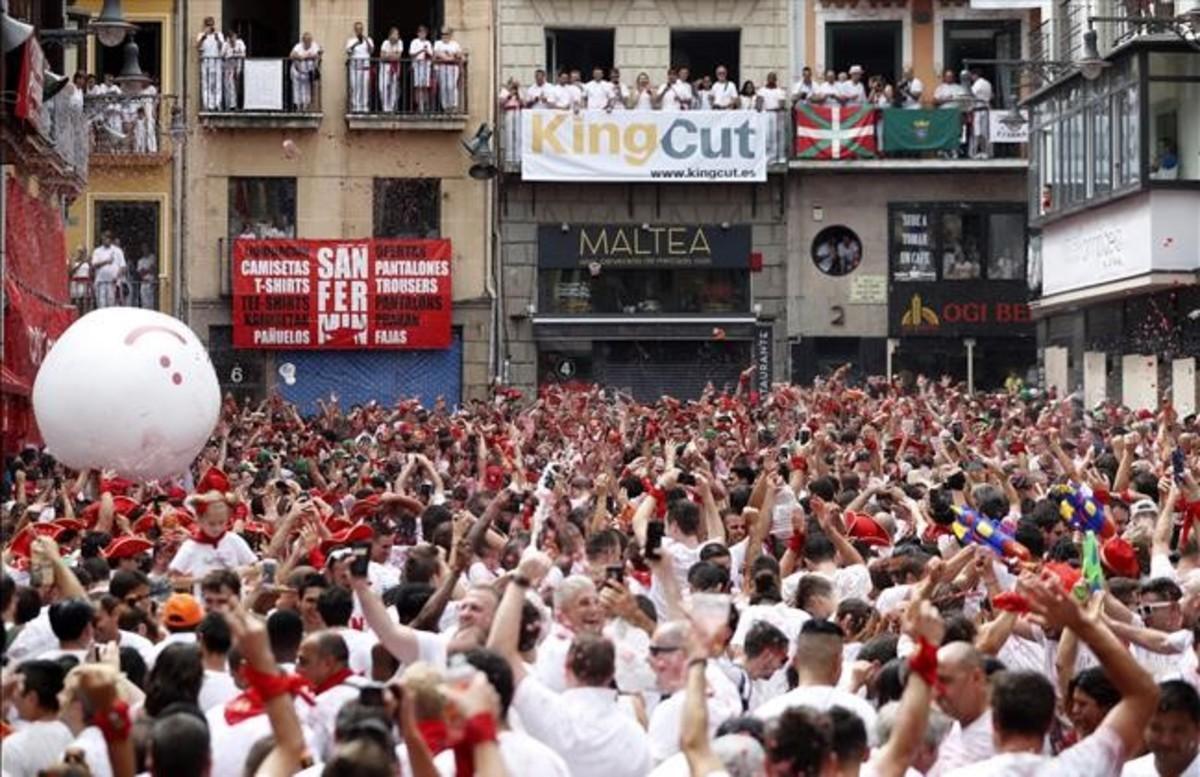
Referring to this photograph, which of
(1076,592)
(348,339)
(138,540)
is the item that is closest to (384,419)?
(348,339)

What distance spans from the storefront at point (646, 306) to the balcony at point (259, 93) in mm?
4156

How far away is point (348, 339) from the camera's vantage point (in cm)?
3916

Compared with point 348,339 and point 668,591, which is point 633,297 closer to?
point 348,339

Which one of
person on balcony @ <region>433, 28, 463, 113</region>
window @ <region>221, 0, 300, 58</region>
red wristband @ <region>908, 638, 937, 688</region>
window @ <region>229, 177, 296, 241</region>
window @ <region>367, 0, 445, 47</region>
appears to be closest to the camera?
red wristband @ <region>908, 638, 937, 688</region>

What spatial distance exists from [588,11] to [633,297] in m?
4.50

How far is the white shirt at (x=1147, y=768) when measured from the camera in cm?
809

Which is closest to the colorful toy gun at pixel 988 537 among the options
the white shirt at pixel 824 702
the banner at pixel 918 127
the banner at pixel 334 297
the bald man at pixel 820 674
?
the bald man at pixel 820 674

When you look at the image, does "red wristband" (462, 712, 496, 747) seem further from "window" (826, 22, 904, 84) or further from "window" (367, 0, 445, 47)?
"window" (826, 22, 904, 84)

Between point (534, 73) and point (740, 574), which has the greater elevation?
point (534, 73)

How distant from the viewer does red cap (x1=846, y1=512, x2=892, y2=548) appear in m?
14.0

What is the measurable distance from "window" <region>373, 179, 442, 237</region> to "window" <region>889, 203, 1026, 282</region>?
707 cm

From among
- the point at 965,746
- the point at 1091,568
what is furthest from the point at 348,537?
the point at 965,746

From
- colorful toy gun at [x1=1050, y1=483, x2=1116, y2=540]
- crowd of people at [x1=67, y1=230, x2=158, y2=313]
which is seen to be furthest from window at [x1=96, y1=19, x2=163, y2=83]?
colorful toy gun at [x1=1050, y1=483, x2=1116, y2=540]

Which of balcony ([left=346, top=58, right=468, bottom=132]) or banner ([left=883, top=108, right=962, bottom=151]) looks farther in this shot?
banner ([left=883, top=108, right=962, bottom=151])
